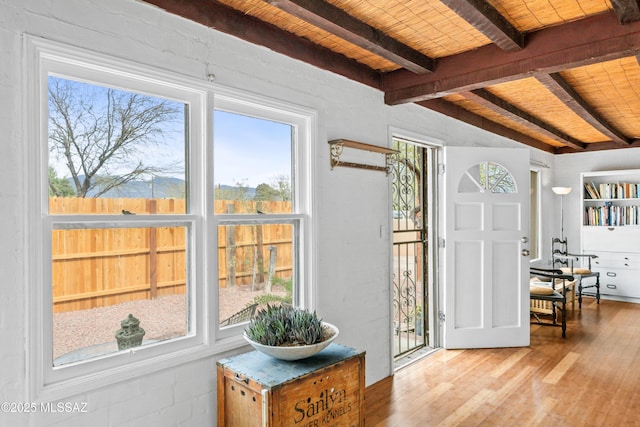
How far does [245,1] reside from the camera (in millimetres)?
2098

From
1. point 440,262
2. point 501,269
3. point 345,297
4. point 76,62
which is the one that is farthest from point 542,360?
point 76,62

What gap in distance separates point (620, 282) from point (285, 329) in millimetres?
6065

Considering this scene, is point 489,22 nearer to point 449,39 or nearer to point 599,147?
point 449,39

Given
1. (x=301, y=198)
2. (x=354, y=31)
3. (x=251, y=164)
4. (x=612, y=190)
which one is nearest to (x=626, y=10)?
(x=354, y=31)

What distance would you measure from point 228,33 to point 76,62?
2.58ft

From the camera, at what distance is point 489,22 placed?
215 cm

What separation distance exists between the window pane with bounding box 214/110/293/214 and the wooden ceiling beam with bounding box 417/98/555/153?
166cm

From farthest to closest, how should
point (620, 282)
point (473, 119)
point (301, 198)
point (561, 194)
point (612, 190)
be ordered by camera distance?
point (561, 194)
point (612, 190)
point (620, 282)
point (473, 119)
point (301, 198)

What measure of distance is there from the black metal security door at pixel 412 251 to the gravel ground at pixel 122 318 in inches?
86.4

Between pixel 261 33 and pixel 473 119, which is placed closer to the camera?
pixel 261 33

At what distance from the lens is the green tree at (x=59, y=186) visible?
174 centimetres

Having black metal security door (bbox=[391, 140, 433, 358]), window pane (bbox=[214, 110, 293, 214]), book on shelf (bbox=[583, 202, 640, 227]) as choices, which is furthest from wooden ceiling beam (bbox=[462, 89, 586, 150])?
window pane (bbox=[214, 110, 293, 214])

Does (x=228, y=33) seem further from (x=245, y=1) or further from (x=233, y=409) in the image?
(x=233, y=409)

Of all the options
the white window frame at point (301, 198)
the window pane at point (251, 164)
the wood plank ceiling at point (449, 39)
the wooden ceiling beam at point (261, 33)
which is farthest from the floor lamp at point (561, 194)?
the window pane at point (251, 164)
